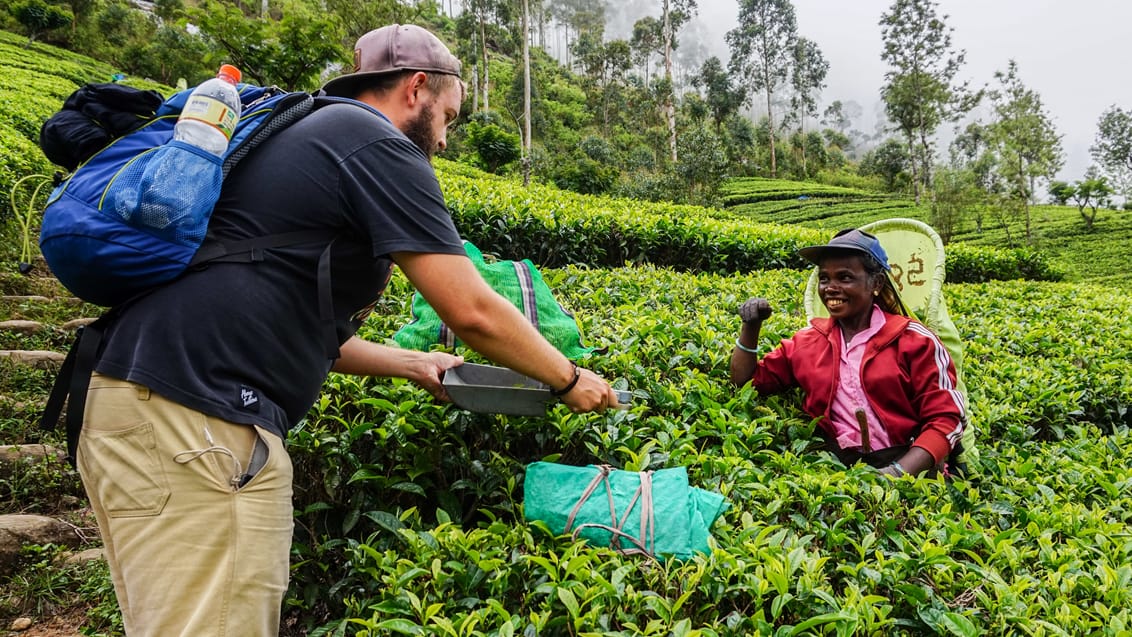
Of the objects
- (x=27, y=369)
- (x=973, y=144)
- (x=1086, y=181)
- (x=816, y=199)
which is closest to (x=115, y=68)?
→ (x=27, y=369)

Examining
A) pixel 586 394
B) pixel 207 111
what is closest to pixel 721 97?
pixel 586 394

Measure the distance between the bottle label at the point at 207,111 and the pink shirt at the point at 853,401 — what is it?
2366 millimetres

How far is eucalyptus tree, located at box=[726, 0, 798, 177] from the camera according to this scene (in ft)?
138

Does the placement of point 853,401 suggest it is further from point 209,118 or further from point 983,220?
point 983,220

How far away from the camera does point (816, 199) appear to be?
3058cm

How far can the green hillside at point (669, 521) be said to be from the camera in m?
1.46

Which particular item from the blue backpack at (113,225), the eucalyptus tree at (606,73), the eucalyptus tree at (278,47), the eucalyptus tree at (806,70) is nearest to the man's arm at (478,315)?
the blue backpack at (113,225)

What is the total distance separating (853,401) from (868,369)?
0.48 ft

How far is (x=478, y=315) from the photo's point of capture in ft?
4.40

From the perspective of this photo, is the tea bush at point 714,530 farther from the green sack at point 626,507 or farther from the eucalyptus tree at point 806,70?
the eucalyptus tree at point 806,70

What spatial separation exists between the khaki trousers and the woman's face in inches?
89.8

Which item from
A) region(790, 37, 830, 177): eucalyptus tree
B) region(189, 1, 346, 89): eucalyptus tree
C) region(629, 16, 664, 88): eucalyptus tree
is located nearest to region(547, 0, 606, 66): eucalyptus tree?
region(629, 16, 664, 88): eucalyptus tree

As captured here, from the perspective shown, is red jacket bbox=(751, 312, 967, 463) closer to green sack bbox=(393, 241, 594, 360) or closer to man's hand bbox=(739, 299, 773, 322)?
man's hand bbox=(739, 299, 773, 322)

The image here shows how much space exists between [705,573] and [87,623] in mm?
2450
